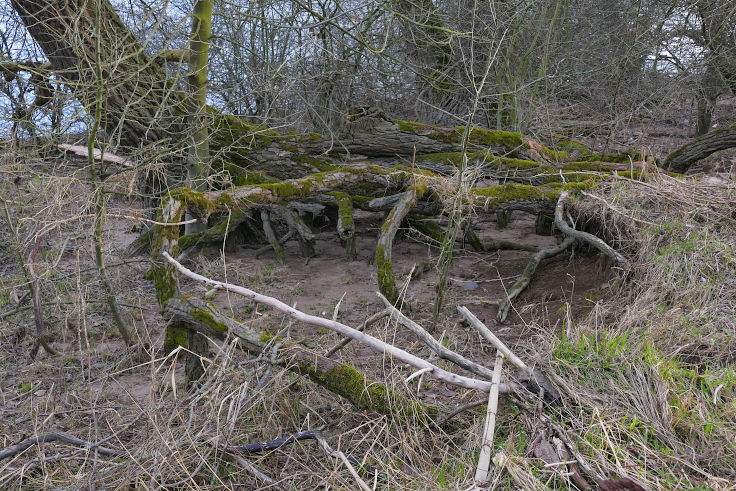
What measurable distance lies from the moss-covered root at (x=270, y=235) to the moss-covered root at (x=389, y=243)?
6.24ft

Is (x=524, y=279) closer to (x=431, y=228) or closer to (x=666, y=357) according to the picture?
(x=431, y=228)

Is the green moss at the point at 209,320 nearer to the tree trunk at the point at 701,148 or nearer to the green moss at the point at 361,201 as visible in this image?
the green moss at the point at 361,201

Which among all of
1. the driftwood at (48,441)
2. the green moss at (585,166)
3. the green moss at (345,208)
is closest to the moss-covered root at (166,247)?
the driftwood at (48,441)

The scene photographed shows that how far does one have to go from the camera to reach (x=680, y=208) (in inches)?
173

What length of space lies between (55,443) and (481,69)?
9654mm

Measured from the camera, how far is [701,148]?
6.62 metres

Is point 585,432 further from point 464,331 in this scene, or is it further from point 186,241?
point 186,241

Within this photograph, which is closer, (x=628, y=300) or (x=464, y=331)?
(x=628, y=300)

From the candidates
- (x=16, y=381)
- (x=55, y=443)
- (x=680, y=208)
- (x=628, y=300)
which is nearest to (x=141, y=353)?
(x=16, y=381)

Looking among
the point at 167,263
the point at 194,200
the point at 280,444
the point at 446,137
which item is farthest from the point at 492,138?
the point at 280,444

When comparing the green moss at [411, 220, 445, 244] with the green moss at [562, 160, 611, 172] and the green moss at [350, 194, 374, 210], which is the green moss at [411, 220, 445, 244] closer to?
A: the green moss at [350, 194, 374, 210]

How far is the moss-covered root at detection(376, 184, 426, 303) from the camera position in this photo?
4832mm

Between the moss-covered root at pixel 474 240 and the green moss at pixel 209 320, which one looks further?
the moss-covered root at pixel 474 240

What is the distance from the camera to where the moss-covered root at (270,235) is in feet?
22.2
